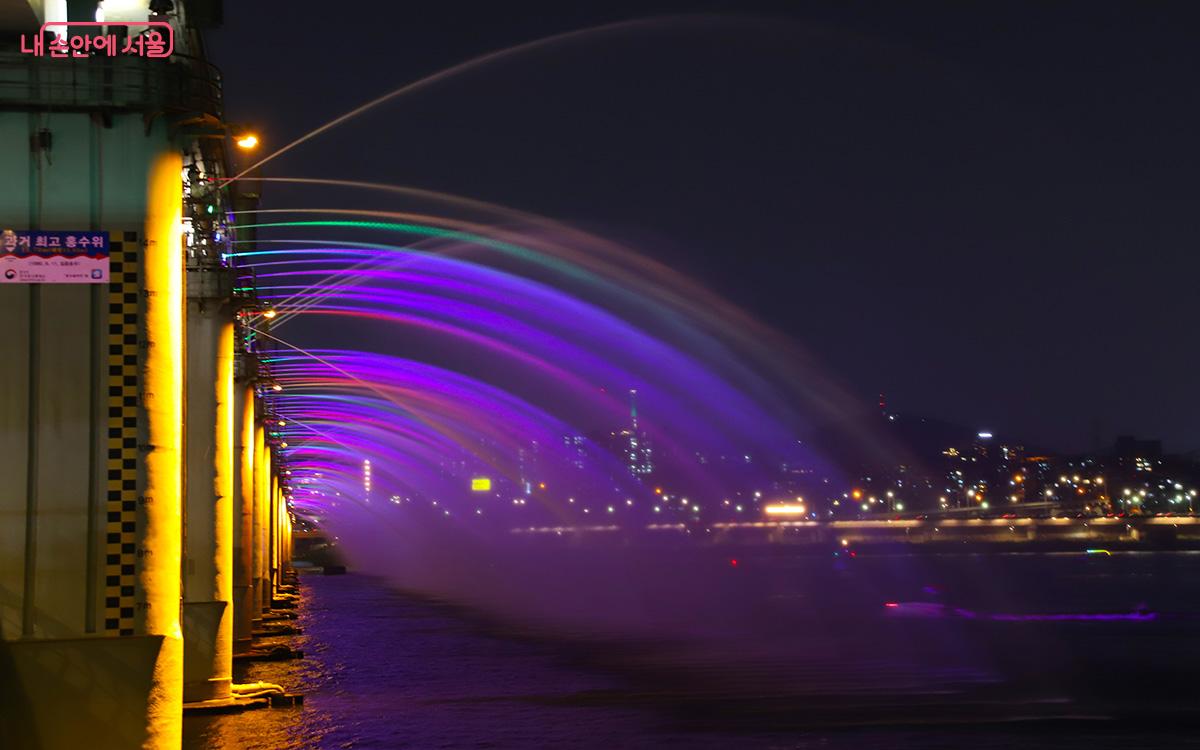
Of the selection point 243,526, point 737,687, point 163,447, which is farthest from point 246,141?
point 243,526

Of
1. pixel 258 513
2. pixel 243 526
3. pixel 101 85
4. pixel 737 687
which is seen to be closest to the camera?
pixel 101 85

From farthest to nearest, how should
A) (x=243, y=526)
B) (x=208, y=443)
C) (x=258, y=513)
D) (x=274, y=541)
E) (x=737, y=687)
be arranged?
(x=274, y=541) → (x=258, y=513) → (x=243, y=526) → (x=737, y=687) → (x=208, y=443)

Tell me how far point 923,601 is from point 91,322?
2797 inches

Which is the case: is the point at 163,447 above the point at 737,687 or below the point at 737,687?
above

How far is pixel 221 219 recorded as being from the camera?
27.4m

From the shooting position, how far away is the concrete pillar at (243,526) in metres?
38.4

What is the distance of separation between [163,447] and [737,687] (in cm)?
1751

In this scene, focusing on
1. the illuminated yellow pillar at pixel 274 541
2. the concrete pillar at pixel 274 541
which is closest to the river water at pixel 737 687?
the concrete pillar at pixel 274 541

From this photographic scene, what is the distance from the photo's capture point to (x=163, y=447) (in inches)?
728

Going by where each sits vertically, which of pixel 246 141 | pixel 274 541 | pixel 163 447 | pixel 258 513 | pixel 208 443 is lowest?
pixel 274 541

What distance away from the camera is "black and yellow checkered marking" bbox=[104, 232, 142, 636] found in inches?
711

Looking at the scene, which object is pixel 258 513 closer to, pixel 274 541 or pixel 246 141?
pixel 274 541

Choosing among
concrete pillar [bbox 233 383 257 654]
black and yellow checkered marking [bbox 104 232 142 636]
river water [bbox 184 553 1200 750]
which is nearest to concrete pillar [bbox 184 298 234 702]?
river water [bbox 184 553 1200 750]

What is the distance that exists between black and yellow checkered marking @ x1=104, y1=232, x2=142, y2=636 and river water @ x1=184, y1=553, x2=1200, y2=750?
520 centimetres
